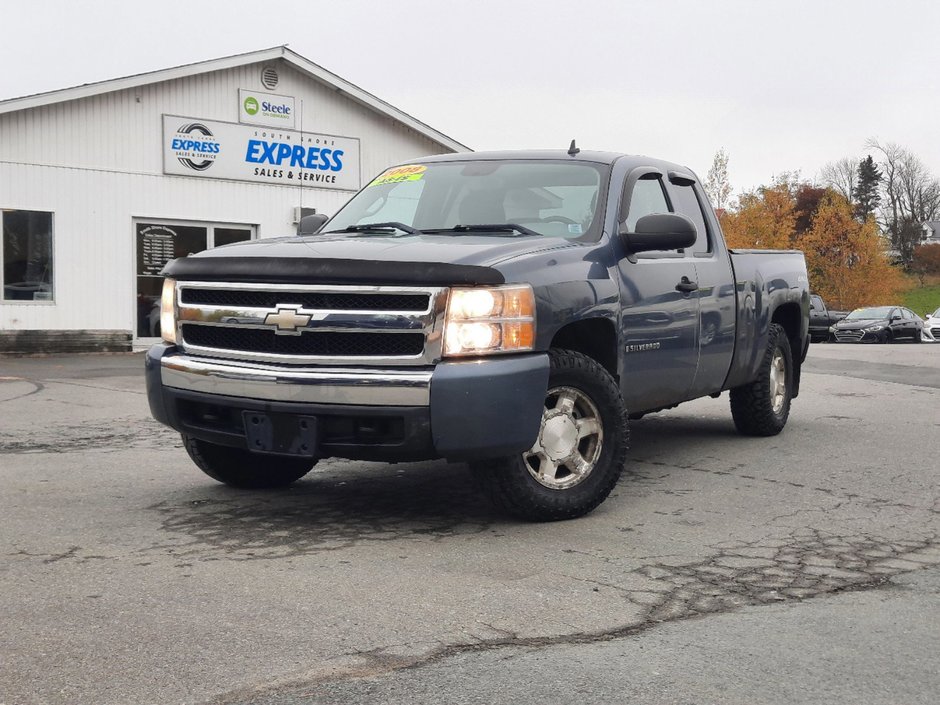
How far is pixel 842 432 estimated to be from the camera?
9.19m

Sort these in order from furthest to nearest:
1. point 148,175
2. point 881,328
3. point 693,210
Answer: point 881,328, point 148,175, point 693,210

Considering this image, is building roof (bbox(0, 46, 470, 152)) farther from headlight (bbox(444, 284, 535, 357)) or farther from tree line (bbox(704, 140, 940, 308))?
tree line (bbox(704, 140, 940, 308))

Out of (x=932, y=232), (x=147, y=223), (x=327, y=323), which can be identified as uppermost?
(x=932, y=232)

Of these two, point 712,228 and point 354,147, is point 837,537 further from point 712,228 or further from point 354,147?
point 354,147

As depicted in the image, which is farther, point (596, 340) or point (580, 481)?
point (596, 340)

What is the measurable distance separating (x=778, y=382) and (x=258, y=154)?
14.3 metres

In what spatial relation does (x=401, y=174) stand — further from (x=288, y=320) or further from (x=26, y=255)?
(x=26, y=255)

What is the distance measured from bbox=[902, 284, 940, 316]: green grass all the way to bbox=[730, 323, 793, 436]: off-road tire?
246 ft

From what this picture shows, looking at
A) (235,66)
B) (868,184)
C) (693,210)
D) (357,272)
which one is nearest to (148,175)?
(235,66)

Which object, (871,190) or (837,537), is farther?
(871,190)

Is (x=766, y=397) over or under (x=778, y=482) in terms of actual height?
over

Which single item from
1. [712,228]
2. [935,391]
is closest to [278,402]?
[712,228]

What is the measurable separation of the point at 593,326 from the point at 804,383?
935 cm

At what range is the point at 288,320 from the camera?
5121 mm
